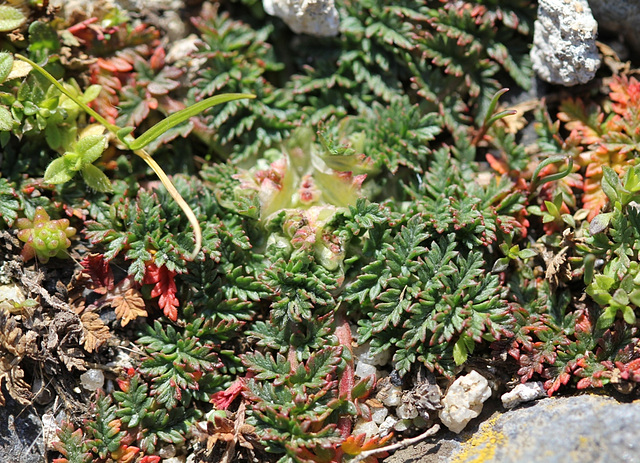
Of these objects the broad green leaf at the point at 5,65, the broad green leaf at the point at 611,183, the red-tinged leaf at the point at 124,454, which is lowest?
the red-tinged leaf at the point at 124,454

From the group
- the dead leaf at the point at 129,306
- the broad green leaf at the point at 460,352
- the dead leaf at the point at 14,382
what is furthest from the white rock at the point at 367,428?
the dead leaf at the point at 14,382

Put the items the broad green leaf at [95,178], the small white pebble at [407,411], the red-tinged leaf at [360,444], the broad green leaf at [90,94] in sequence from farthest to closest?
the broad green leaf at [90,94], the broad green leaf at [95,178], the small white pebble at [407,411], the red-tinged leaf at [360,444]

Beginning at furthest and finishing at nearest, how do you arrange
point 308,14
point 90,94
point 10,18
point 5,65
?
1. point 308,14
2. point 90,94
3. point 10,18
4. point 5,65

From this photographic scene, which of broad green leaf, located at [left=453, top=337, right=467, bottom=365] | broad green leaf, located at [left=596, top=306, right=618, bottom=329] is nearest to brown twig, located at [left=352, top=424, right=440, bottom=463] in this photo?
broad green leaf, located at [left=453, top=337, right=467, bottom=365]

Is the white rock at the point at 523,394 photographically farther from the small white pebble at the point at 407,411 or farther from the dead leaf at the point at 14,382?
the dead leaf at the point at 14,382

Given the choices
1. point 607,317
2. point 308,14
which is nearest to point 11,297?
point 308,14

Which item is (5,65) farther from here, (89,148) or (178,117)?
(178,117)
